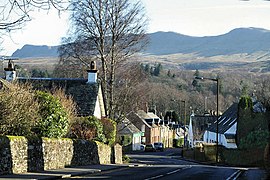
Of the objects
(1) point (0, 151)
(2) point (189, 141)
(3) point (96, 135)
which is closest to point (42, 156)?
(1) point (0, 151)

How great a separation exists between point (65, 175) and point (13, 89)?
4508 millimetres

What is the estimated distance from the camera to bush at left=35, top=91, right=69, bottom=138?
26.9m

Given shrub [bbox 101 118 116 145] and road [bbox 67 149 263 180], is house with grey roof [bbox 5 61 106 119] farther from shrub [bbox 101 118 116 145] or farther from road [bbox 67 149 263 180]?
road [bbox 67 149 263 180]

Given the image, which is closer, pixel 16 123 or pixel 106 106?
pixel 16 123

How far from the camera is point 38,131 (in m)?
26.7

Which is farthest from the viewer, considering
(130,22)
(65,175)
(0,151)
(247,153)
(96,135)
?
(247,153)

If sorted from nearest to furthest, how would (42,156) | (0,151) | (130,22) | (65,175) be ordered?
(0,151)
(65,175)
(42,156)
(130,22)

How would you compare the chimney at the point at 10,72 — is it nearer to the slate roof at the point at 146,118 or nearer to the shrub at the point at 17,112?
the shrub at the point at 17,112

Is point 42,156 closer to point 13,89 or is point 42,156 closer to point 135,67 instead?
point 13,89

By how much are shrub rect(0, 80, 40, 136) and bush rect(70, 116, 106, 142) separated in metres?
7.64

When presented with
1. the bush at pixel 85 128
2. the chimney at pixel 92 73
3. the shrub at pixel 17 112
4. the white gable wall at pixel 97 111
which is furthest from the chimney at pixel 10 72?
the shrub at pixel 17 112

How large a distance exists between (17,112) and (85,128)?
10725 millimetres

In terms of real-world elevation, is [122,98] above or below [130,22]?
below

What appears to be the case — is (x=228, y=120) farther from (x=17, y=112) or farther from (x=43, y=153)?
(x=17, y=112)
